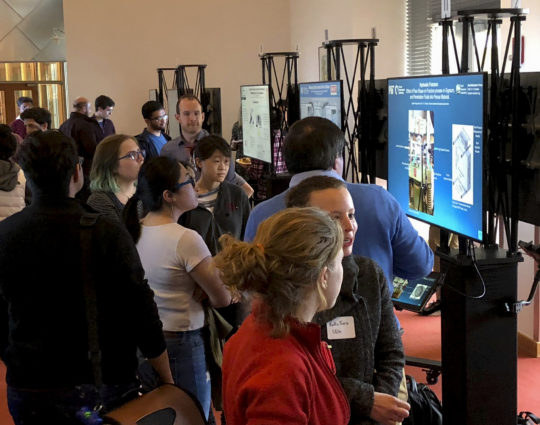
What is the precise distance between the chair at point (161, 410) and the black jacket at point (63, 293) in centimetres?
12

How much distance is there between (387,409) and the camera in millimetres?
1717

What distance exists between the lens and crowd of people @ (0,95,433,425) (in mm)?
1372

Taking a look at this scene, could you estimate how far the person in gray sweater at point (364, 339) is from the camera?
1.71 meters

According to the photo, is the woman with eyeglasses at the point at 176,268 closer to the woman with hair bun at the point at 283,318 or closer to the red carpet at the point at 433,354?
the woman with hair bun at the point at 283,318

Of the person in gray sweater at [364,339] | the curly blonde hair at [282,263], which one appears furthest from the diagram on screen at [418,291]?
the curly blonde hair at [282,263]

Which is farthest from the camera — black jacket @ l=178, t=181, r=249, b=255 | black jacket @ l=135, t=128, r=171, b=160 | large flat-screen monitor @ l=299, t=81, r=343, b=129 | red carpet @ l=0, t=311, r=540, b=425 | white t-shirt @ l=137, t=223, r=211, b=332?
black jacket @ l=135, t=128, r=171, b=160

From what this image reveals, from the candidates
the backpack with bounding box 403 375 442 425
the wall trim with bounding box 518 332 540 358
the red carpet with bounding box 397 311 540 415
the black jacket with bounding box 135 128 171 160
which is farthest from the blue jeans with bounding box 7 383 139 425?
the black jacket with bounding box 135 128 171 160

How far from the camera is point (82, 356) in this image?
197 cm

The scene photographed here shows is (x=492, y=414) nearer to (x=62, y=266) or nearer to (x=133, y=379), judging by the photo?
(x=133, y=379)

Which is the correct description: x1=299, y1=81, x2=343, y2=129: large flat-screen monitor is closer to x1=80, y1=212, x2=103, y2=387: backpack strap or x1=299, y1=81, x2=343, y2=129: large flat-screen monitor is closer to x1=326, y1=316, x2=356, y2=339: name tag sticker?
x1=80, y1=212, x2=103, y2=387: backpack strap

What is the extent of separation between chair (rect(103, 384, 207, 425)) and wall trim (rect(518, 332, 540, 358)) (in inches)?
128

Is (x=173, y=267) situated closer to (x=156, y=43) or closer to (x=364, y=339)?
(x=364, y=339)

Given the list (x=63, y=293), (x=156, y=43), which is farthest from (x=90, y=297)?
(x=156, y=43)

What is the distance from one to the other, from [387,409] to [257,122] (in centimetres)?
443
